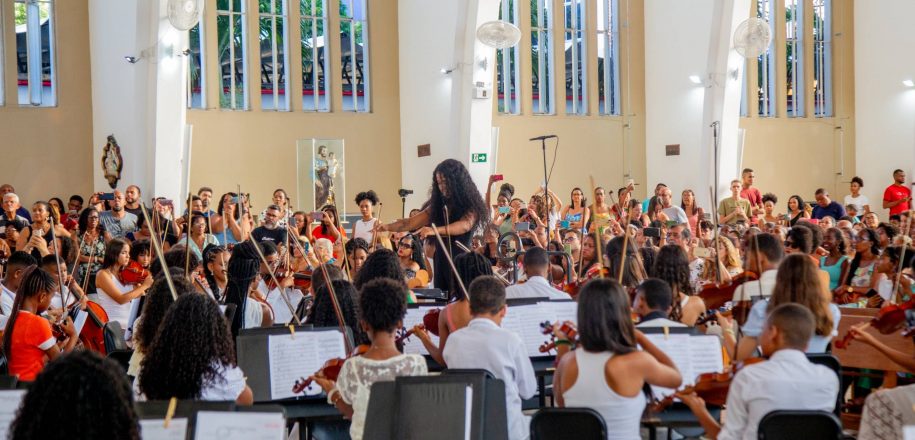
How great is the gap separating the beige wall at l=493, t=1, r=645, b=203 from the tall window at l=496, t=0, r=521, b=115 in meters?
0.10

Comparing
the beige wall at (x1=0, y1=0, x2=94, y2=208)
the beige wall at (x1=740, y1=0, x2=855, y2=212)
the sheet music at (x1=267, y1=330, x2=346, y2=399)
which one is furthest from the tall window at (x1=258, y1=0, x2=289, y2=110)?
the sheet music at (x1=267, y1=330, x2=346, y2=399)

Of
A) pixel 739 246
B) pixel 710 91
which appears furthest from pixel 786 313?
pixel 710 91

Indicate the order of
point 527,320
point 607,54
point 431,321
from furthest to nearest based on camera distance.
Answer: point 607,54
point 431,321
point 527,320

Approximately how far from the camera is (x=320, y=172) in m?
14.7

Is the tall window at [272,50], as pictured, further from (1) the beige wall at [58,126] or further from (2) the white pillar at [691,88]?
(2) the white pillar at [691,88]

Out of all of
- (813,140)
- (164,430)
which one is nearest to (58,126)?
(164,430)

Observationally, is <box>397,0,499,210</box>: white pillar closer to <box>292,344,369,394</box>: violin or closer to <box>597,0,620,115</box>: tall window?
<box>597,0,620,115</box>: tall window

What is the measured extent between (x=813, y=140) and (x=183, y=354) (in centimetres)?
1597

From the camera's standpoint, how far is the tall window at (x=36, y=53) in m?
13.3

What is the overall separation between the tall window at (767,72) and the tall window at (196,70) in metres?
9.21

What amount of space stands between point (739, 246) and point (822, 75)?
10.3 m

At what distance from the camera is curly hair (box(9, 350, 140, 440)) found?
2080 millimetres

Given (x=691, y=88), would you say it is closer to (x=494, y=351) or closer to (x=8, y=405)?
(x=494, y=351)

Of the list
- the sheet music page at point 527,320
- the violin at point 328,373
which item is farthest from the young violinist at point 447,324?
the violin at point 328,373
